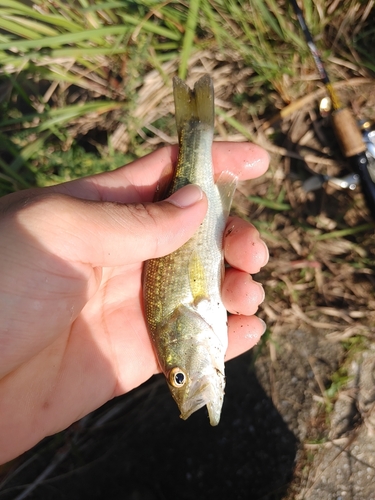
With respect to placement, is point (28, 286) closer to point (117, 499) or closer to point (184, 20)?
point (117, 499)

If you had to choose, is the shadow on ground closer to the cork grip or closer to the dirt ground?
the dirt ground

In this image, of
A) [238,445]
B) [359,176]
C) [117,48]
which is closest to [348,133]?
[359,176]

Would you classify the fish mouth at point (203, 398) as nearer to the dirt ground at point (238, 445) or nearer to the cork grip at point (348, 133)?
the dirt ground at point (238, 445)

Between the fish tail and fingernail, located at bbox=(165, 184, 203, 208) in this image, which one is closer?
fingernail, located at bbox=(165, 184, 203, 208)

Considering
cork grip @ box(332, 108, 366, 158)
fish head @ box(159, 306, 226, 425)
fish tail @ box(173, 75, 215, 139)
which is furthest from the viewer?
cork grip @ box(332, 108, 366, 158)

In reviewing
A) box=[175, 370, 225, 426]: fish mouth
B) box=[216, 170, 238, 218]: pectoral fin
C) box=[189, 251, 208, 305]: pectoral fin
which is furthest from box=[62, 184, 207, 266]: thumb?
box=[175, 370, 225, 426]: fish mouth

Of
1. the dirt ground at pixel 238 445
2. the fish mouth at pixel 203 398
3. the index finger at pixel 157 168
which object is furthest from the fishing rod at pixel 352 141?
the fish mouth at pixel 203 398

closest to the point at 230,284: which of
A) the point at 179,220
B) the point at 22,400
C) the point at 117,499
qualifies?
the point at 179,220
